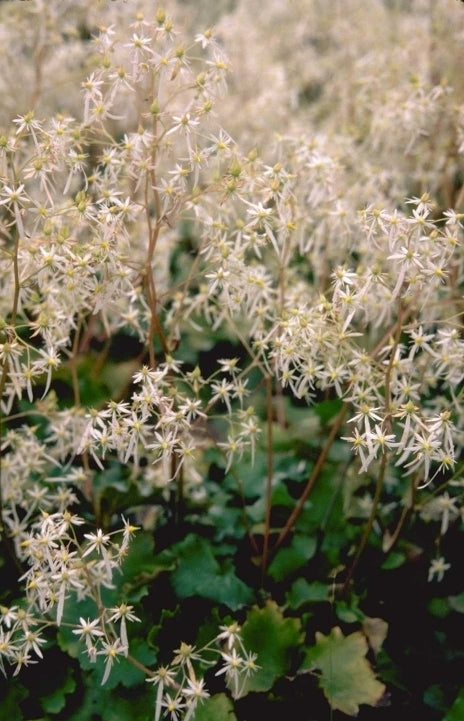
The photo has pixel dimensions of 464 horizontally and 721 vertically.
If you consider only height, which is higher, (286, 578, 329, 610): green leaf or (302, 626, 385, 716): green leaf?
(302, 626, 385, 716): green leaf

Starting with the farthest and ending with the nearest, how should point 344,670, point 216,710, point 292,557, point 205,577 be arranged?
point 292,557 < point 205,577 < point 344,670 < point 216,710

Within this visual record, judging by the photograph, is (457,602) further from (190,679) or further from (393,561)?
(190,679)

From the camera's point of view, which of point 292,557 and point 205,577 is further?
point 292,557

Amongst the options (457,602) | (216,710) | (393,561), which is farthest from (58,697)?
(457,602)

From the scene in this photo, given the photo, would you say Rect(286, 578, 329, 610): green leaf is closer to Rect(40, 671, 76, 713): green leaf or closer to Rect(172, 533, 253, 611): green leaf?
Rect(172, 533, 253, 611): green leaf

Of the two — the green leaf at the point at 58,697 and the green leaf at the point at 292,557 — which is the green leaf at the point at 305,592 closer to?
the green leaf at the point at 292,557

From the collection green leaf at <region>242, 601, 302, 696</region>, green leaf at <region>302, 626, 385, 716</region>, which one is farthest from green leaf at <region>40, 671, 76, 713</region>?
green leaf at <region>302, 626, 385, 716</region>

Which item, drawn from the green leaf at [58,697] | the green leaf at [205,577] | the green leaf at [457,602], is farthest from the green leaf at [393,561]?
the green leaf at [58,697]
